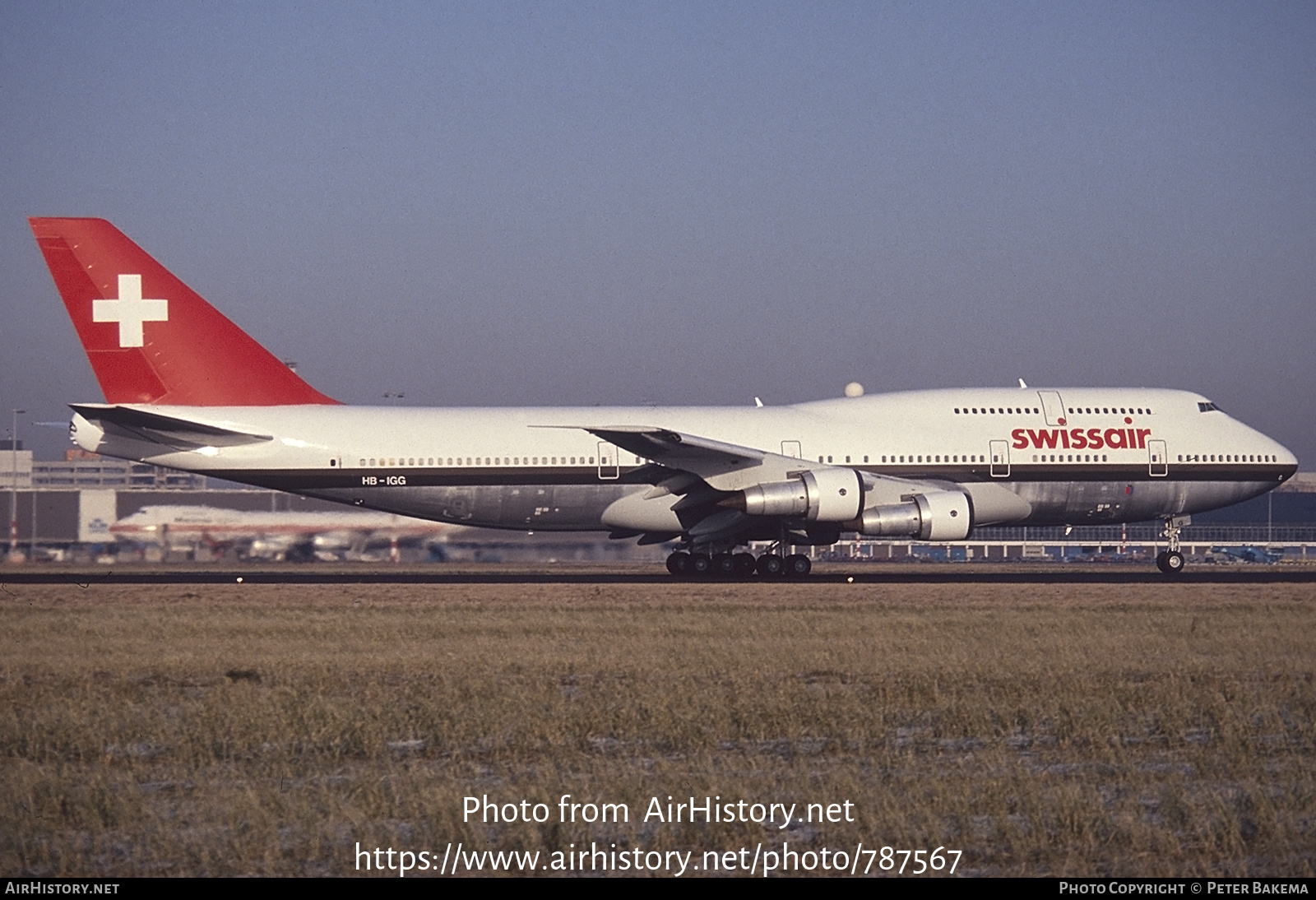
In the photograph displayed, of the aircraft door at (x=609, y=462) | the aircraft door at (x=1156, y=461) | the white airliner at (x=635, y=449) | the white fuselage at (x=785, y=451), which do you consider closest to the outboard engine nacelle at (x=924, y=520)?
the white airliner at (x=635, y=449)

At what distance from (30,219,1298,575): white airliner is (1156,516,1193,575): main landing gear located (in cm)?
107

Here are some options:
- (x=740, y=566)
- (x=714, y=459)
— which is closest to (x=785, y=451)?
(x=714, y=459)

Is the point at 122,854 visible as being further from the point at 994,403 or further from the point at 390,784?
the point at 994,403

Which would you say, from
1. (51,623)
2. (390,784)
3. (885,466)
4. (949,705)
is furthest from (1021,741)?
(885,466)

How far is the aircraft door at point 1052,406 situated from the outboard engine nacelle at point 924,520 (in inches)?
163

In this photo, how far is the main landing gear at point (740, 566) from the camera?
3578 centimetres

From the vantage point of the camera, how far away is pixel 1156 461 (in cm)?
3700

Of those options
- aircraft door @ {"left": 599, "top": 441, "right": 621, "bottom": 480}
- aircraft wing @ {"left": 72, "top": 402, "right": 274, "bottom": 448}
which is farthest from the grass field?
aircraft door @ {"left": 599, "top": 441, "right": 621, "bottom": 480}

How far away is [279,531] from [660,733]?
41.6 metres

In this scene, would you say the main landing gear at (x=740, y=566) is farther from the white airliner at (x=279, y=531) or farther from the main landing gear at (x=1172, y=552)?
the white airliner at (x=279, y=531)

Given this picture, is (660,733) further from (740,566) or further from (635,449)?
(740,566)

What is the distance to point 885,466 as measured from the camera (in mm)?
Result: 35906

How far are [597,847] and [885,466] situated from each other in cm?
2690

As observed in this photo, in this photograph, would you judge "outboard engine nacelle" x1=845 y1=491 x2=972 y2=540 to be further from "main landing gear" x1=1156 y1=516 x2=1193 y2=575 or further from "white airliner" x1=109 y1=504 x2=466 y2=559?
"white airliner" x1=109 y1=504 x2=466 y2=559
